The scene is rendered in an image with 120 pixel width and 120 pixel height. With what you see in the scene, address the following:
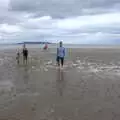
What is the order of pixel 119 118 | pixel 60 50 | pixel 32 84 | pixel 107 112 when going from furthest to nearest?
pixel 60 50, pixel 32 84, pixel 107 112, pixel 119 118

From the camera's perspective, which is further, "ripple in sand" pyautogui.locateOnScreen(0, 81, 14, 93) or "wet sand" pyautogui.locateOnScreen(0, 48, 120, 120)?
"ripple in sand" pyautogui.locateOnScreen(0, 81, 14, 93)

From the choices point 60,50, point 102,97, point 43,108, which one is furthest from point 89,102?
point 60,50

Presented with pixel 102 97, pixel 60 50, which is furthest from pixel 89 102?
pixel 60 50

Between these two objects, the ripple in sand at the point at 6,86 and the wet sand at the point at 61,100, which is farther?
the ripple in sand at the point at 6,86

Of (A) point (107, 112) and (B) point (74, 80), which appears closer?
(A) point (107, 112)

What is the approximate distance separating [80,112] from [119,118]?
51.9 inches

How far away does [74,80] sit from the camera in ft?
53.7

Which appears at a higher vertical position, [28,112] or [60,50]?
[60,50]

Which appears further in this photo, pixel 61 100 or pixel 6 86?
pixel 6 86

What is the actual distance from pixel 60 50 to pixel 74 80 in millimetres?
6292

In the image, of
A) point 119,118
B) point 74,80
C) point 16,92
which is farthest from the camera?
point 74,80

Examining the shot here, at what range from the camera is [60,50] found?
2233cm

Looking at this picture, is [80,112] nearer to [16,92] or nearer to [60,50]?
[16,92]

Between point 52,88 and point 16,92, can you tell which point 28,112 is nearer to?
point 16,92
